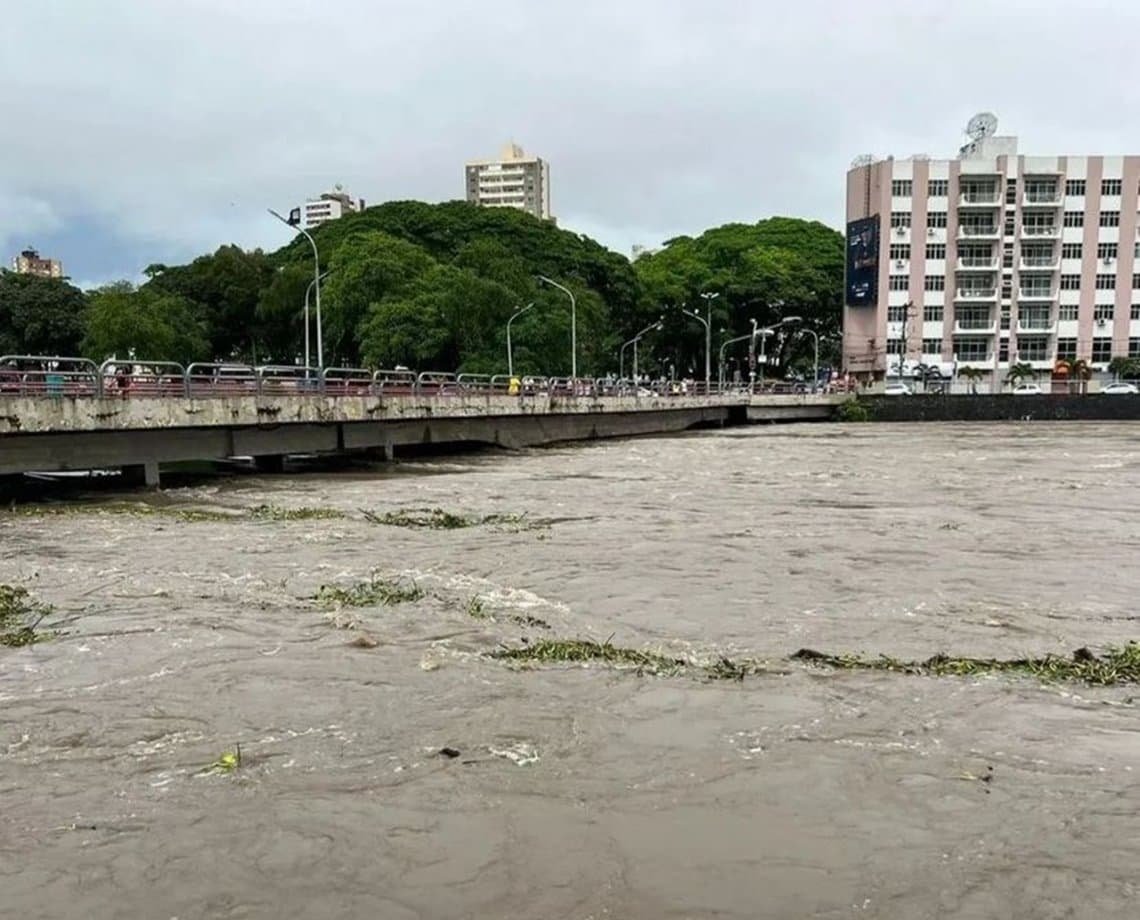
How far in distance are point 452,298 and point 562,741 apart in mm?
53981

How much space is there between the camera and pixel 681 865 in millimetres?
5031

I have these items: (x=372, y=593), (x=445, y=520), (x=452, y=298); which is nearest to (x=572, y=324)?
(x=452, y=298)

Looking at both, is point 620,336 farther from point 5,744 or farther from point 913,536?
point 5,744

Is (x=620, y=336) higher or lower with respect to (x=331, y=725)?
higher

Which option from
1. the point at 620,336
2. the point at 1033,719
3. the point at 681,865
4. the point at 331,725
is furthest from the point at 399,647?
the point at 620,336

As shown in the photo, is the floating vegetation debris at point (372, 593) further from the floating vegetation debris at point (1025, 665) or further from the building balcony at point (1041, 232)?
the building balcony at point (1041, 232)

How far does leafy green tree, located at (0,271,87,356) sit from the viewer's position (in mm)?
75812

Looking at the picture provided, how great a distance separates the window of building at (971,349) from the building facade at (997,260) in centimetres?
9

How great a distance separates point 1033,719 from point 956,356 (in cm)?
9135

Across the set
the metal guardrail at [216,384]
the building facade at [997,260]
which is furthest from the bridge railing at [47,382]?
the building facade at [997,260]

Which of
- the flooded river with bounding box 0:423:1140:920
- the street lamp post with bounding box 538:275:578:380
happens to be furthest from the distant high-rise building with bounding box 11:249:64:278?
the flooded river with bounding box 0:423:1140:920

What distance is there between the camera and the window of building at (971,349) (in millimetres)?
92062

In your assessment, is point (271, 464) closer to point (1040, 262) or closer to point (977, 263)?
point (977, 263)

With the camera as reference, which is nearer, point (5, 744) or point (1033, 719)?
point (5, 744)
